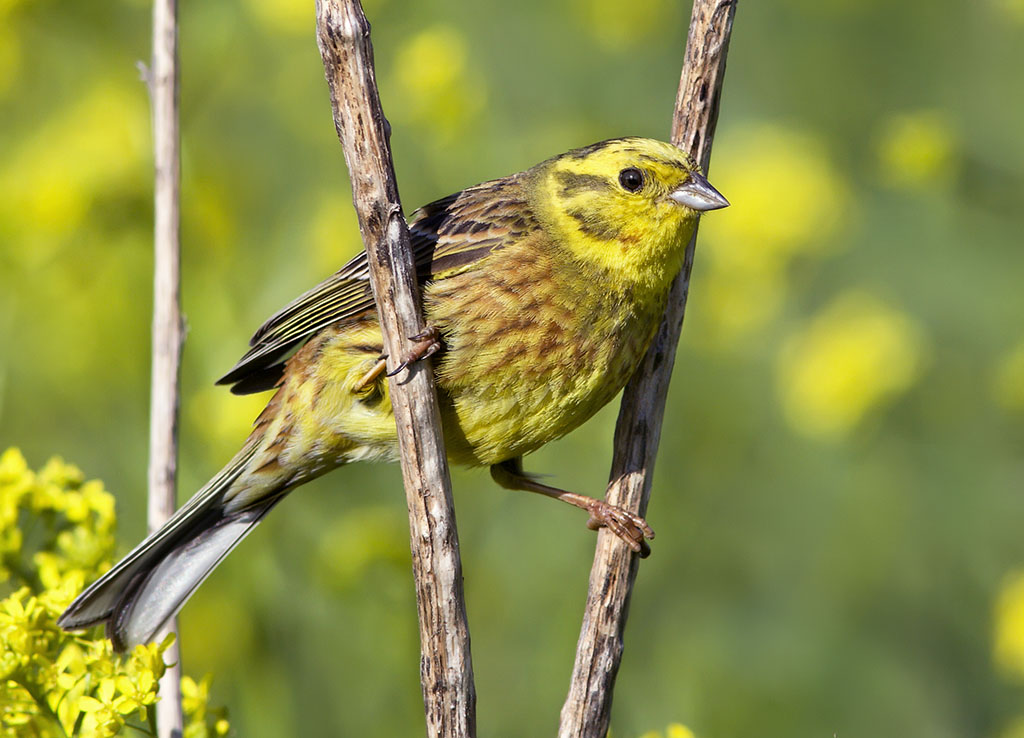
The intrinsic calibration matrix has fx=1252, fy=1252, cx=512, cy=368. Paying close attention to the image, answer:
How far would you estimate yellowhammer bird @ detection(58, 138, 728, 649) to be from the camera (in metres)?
3.47

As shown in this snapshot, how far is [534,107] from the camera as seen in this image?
6.44 metres

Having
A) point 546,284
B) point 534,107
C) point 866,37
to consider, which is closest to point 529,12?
point 534,107

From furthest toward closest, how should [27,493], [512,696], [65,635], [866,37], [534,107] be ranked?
1. [866,37]
2. [534,107]
3. [512,696]
4. [27,493]
5. [65,635]

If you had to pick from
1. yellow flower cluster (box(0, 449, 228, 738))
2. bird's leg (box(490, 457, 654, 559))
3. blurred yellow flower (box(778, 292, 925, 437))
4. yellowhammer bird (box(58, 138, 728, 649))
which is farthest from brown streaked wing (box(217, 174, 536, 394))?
blurred yellow flower (box(778, 292, 925, 437))

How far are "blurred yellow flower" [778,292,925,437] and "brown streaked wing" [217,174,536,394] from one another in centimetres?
258

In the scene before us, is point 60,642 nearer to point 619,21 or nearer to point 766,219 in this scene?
point 766,219

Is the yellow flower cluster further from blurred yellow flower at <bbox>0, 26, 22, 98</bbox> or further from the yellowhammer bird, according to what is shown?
blurred yellow flower at <bbox>0, 26, 22, 98</bbox>

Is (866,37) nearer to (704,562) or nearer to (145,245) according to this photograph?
(704,562)

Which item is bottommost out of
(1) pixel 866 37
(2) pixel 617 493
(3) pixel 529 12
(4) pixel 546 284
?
(2) pixel 617 493

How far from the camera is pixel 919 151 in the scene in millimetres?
4879

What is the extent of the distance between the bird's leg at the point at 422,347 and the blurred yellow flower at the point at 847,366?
3.02 metres

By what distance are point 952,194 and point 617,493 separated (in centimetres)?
232

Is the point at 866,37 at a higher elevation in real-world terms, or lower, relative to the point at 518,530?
higher

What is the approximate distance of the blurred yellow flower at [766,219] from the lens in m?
6.39
